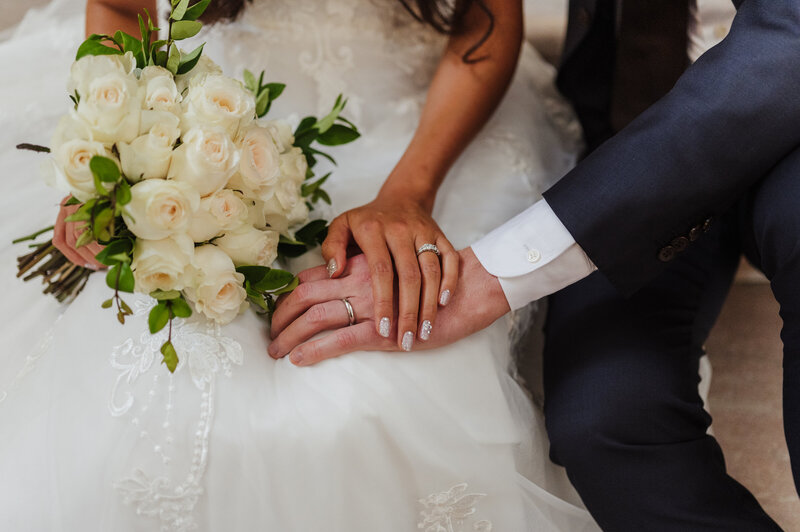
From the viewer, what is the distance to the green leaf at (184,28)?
2.29ft

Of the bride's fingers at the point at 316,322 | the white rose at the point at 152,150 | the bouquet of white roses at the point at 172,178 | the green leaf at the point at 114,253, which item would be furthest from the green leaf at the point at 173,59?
the bride's fingers at the point at 316,322

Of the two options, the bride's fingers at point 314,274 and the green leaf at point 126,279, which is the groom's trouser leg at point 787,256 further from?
the green leaf at point 126,279

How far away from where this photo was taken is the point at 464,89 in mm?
1077

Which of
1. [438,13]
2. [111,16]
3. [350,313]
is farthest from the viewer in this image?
[438,13]

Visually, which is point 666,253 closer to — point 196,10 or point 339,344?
point 339,344

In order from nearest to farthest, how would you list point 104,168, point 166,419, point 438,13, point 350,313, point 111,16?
point 104,168, point 166,419, point 350,313, point 111,16, point 438,13

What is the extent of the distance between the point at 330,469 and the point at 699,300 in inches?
25.2

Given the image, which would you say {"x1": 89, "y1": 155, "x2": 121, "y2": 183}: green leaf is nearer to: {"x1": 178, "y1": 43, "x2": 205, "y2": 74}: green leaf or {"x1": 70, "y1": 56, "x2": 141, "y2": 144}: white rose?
{"x1": 70, "y1": 56, "x2": 141, "y2": 144}: white rose

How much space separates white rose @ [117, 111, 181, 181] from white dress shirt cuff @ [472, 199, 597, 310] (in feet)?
1.30

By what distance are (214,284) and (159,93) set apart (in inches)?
7.7

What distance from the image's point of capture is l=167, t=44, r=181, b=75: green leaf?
707 millimetres

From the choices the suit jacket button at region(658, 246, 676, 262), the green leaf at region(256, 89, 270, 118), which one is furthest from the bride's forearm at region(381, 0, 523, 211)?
the suit jacket button at region(658, 246, 676, 262)


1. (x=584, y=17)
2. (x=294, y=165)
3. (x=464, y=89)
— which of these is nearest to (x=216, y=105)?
(x=294, y=165)

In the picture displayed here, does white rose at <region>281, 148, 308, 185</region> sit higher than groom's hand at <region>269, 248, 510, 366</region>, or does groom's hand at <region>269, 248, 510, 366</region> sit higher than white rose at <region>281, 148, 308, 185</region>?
white rose at <region>281, 148, 308, 185</region>
